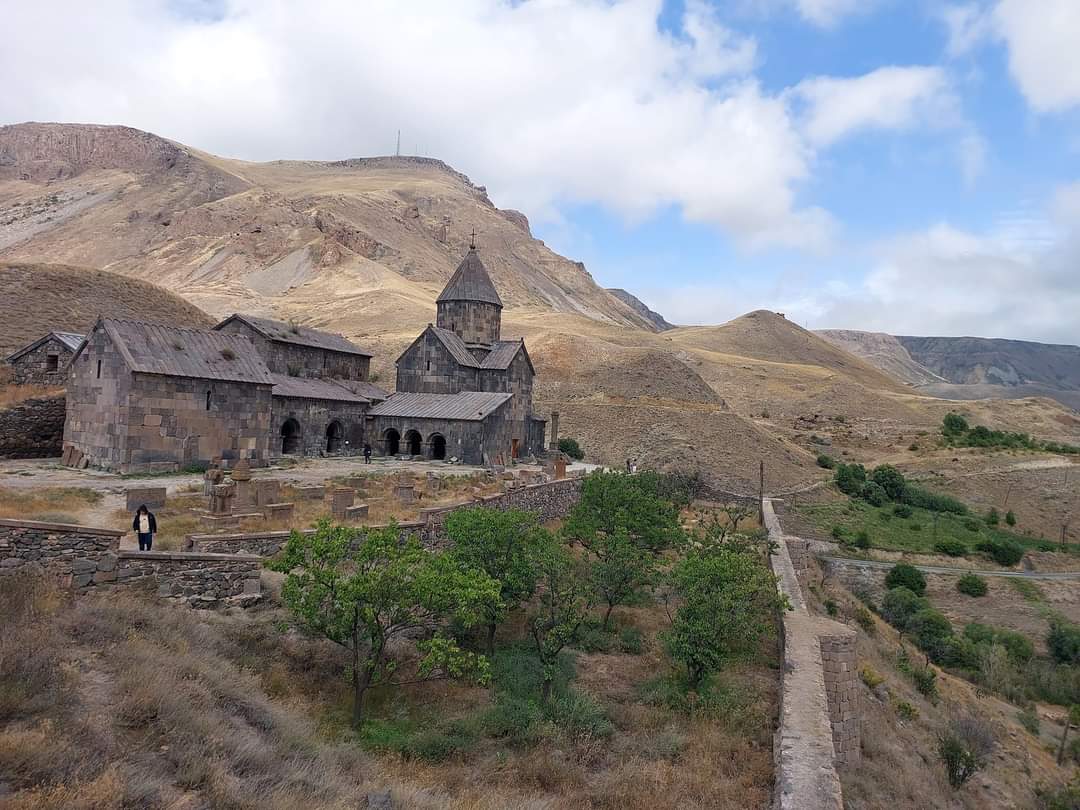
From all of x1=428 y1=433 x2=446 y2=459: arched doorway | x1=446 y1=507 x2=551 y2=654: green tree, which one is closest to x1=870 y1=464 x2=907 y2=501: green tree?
x1=428 y1=433 x2=446 y2=459: arched doorway

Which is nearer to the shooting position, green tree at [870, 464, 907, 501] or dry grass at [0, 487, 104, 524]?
dry grass at [0, 487, 104, 524]

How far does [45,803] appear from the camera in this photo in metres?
4.32

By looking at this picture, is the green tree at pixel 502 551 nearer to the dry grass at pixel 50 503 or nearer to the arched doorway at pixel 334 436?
the dry grass at pixel 50 503

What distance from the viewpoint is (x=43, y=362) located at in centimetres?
2217

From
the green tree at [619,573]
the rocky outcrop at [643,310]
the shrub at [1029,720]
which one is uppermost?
the rocky outcrop at [643,310]

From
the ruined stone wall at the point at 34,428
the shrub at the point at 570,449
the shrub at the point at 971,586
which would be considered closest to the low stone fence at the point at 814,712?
the shrub at the point at 971,586

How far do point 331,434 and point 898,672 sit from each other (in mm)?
20447

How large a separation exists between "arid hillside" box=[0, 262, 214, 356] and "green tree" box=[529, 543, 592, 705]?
79.6 feet

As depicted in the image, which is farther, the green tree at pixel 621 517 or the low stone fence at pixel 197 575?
the green tree at pixel 621 517

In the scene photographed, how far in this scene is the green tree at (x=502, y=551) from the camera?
11.4 metres

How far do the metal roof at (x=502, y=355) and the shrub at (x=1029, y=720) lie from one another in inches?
806

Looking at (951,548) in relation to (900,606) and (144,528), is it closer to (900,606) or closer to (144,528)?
(900,606)

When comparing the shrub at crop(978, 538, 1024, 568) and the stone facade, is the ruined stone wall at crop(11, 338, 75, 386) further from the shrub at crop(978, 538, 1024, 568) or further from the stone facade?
the shrub at crop(978, 538, 1024, 568)

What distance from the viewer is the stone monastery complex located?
1870cm
